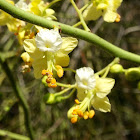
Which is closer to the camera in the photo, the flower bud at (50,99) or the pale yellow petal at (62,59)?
the pale yellow petal at (62,59)

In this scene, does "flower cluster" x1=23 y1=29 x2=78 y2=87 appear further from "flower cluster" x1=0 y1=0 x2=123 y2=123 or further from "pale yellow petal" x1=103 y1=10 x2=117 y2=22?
"pale yellow petal" x1=103 y1=10 x2=117 y2=22

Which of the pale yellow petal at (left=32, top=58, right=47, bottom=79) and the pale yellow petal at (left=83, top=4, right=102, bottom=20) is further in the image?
the pale yellow petal at (left=83, top=4, right=102, bottom=20)

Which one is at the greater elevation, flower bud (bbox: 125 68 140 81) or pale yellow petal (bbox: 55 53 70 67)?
pale yellow petal (bbox: 55 53 70 67)

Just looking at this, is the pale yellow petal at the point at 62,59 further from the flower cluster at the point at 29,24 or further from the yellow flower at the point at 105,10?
the yellow flower at the point at 105,10

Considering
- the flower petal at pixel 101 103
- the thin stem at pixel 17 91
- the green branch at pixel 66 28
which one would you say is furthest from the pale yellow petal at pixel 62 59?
A: the thin stem at pixel 17 91

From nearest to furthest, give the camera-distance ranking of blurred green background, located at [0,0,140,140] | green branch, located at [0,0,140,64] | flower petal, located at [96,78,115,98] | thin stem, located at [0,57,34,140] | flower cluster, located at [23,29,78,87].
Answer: green branch, located at [0,0,140,64]
flower cluster, located at [23,29,78,87]
flower petal, located at [96,78,115,98]
thin stem, located at [0,57,34,140]
blurred green background, located at [0,0,140,140]

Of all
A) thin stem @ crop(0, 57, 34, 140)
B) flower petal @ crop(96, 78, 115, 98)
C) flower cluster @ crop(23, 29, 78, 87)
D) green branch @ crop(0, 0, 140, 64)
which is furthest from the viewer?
thin stem @ crop(0, 57, 34, 140)

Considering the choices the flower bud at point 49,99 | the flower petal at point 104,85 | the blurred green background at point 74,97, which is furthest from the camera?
the blurred green background at point 74,97

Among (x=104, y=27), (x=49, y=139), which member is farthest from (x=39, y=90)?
(x=104, y=27)

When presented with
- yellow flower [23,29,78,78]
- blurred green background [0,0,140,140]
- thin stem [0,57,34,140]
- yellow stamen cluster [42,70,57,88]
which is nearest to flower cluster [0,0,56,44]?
yellow flower [23,29,78,78]
